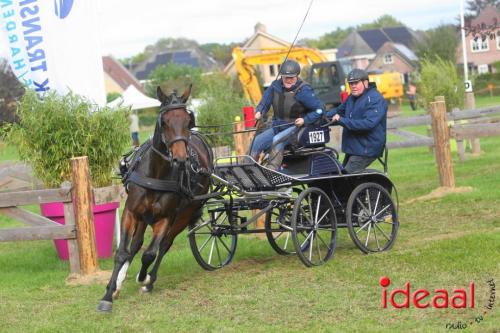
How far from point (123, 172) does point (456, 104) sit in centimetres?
1728

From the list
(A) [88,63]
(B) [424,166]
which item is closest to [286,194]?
(A) [88,63]

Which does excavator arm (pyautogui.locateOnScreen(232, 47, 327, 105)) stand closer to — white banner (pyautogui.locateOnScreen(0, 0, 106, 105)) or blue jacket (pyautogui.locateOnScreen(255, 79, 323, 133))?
white banner (pyautogui.locateOnScreen(0, 0, 106, 105))

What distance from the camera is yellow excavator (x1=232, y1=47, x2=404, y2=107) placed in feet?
123

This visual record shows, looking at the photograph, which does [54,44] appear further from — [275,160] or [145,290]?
[145,290]

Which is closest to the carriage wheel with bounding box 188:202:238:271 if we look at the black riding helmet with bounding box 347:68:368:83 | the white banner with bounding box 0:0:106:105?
the black riding helmet with bounding box 347:68:368:83

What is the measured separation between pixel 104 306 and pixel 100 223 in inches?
129

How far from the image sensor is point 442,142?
13.8 meters

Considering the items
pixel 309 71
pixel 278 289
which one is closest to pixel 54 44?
pixel 278 289

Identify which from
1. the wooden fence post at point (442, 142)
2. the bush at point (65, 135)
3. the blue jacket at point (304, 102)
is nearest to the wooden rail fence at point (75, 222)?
the bush at point (65, 135)

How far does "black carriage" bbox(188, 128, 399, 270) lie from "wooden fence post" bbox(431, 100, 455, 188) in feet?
12.6

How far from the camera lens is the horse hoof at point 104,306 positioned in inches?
303

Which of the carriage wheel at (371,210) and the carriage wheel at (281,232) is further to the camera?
the carriage wheel at (371,210)

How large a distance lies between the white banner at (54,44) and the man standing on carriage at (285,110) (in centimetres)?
269

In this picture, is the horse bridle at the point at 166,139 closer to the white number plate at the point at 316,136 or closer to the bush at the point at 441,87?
the white number plate at the point at 316,136
